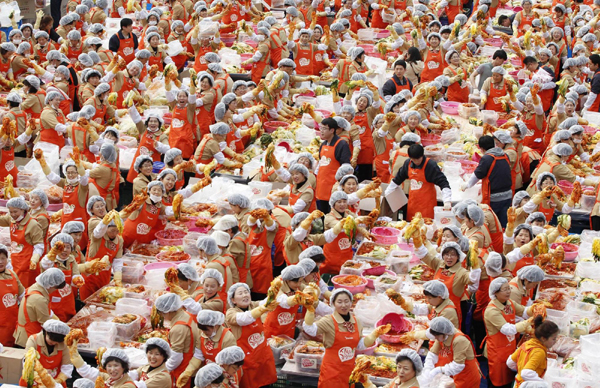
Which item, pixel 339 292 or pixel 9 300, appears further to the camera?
pixel 9 300

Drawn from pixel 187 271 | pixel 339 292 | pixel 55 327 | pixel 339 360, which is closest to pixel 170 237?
pixel 187 271

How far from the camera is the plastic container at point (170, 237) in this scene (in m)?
12.3

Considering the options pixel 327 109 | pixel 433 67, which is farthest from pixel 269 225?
pixel 433 67

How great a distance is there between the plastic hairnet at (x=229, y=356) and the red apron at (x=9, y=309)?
9.03 feet

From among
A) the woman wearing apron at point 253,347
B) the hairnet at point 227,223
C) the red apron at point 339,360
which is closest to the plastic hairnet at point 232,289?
the woman wearing apron at point 253,347

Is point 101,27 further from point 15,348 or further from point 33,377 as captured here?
point 33,377

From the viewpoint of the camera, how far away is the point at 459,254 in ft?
34.8

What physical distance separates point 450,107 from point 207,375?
28.9 ft

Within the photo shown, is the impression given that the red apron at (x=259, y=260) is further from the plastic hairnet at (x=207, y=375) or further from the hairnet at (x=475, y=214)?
the plastic hairnet at (x=207, y=375)

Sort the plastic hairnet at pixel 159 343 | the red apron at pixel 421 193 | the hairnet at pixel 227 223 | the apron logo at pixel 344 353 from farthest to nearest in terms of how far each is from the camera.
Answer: the red apron at pixel 421 193, the hairnet at pixel 227 223, the apron logo at pixel 344 353, the plastic hairnet at pixel 159 343

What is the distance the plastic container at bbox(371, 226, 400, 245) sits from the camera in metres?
12.2

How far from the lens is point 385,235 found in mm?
12250

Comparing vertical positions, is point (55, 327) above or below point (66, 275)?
above

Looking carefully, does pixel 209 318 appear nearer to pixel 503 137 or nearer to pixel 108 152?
pixel 108 152
